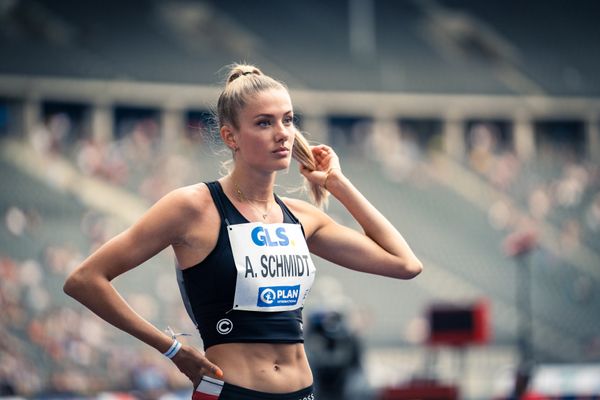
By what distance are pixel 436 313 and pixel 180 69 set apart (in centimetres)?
959

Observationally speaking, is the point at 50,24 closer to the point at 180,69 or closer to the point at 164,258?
the point at 180,69

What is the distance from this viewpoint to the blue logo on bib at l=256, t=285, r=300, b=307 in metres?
3.04

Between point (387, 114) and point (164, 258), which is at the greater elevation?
point (387, 114)

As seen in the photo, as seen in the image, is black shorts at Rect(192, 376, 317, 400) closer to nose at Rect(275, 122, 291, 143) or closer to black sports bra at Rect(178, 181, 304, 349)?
black sports bra at Rect(178, 181, 304, 349)

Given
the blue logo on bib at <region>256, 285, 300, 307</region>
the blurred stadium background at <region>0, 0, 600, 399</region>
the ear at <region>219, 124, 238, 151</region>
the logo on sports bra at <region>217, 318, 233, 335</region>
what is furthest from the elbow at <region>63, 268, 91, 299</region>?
the blurred stadium background at <region>0, 0, 600, 399</region>

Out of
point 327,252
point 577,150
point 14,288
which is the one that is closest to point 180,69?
point 14,288

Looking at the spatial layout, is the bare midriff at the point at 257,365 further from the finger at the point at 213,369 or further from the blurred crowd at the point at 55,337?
the blurred crowd at the point at 55,337

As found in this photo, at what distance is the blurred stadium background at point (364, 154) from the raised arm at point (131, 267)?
30.7 feet

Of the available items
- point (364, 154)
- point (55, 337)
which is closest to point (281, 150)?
point (55, 337)

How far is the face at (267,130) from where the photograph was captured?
3.10 m

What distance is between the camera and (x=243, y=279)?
300 cm

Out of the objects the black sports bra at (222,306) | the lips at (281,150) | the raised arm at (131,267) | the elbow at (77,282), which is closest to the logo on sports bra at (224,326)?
the black sports bra at (222,306)

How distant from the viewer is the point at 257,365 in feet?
9.87

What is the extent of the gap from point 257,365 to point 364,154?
54.2 feet
